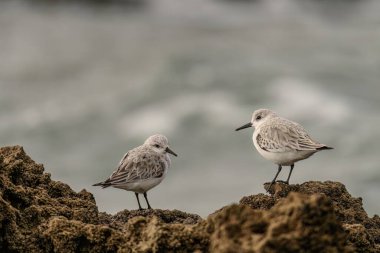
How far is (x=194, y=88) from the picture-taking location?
26.1 m

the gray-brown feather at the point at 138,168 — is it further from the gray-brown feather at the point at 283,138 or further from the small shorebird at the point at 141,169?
the gray-brown feather at the point at 283,138

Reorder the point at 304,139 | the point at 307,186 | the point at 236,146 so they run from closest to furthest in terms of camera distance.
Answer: the point at 307,186 → the point at 304,139 → the point at 236,146

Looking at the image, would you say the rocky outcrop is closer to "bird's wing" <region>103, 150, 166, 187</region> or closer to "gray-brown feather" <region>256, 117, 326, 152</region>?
"gray-brown feather" <region>256, 117, 326, 152</region>

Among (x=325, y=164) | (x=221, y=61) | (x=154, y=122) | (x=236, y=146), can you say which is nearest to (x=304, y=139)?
(x=325, y=164)

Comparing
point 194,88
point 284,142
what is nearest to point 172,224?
point 284,142

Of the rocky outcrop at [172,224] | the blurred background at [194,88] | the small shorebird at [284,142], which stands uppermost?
the blurred background at [194,88]

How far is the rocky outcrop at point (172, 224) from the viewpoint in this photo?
4270 millimetres

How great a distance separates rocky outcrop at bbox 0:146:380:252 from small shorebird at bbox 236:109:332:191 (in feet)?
4.83

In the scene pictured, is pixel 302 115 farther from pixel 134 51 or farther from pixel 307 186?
pixel 307 186

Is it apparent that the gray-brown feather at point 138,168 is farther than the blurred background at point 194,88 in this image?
No

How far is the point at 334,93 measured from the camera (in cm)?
2466

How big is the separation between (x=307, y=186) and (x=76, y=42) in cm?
2403

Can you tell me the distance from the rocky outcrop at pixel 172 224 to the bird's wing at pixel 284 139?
58.1 inches

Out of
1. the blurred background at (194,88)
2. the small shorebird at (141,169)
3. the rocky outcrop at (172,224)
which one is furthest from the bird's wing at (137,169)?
the blurred background at (194,88)
